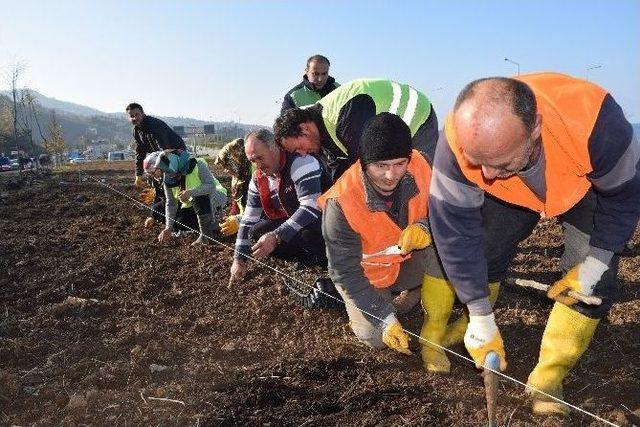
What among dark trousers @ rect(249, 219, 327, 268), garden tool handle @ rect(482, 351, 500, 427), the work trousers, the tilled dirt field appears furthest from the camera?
dark trousers @ rect(249, 219, 327, 268)

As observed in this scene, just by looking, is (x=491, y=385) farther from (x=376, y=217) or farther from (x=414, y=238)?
(x=376, y=217)

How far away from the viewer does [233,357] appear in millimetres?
2656

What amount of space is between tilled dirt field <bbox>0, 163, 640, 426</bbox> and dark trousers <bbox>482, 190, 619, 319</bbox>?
0.46 metres

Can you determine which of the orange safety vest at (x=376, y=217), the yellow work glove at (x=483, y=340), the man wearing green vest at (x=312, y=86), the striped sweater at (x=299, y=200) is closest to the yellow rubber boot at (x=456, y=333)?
the orange safety vest at (x=376, y=217)

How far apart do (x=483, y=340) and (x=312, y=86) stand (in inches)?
130

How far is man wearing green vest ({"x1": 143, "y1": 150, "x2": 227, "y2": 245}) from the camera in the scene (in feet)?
Answer: 15.7

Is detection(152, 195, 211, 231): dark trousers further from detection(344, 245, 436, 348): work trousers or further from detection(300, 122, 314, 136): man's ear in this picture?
detection(344, 245, 436, 348): work trousers

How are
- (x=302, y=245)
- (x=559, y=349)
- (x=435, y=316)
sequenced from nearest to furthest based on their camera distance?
(x=559, y=349), (x=435, y=316), (x=302, y=245)

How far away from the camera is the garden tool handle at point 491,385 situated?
1854mm

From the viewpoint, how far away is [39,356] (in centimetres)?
271

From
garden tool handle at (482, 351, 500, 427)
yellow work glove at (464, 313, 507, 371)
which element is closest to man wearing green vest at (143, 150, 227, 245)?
yellow work glove at (464, 313, 507, 371)

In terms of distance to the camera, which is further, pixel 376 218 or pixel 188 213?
pixel 188 213

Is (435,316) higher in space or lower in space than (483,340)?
lower

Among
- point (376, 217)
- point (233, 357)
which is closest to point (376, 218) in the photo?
point (376, 217)
